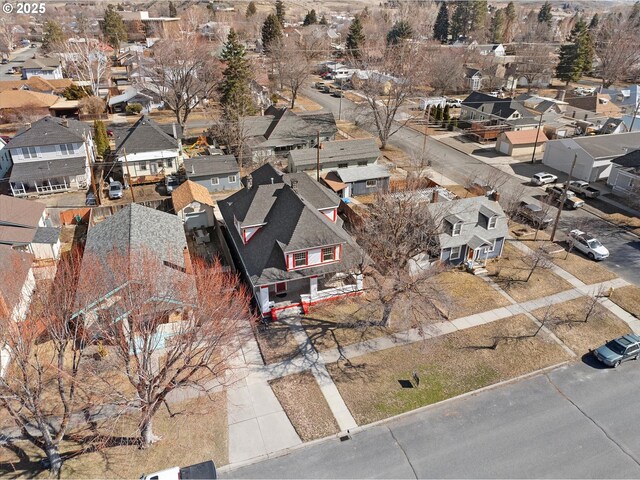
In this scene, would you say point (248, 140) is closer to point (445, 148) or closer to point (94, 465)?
point (445, 148)

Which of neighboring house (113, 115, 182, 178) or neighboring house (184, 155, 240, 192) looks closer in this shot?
neighboring house (184, 155, 240, 192)

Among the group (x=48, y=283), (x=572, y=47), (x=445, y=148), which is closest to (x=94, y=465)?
(x=48, y=283)

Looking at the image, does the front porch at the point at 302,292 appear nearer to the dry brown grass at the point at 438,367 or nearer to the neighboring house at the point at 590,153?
the dry brown grass at the point at 438,367

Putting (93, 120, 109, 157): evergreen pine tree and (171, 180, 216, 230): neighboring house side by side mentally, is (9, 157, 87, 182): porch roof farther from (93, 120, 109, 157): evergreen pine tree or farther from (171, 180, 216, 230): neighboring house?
(171, 180, 216, 230): neighboring house

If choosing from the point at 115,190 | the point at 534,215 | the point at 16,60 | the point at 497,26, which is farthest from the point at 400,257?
the point at 497,26

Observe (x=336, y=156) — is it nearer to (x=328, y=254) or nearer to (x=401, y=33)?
(x=328, y=254)

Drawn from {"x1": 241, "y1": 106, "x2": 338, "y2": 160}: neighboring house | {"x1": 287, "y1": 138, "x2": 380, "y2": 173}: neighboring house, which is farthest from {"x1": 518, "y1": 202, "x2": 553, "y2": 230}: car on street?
{"x1": 241, "y1": 106, "x2": 338, "y2": 160}: neighboring house
